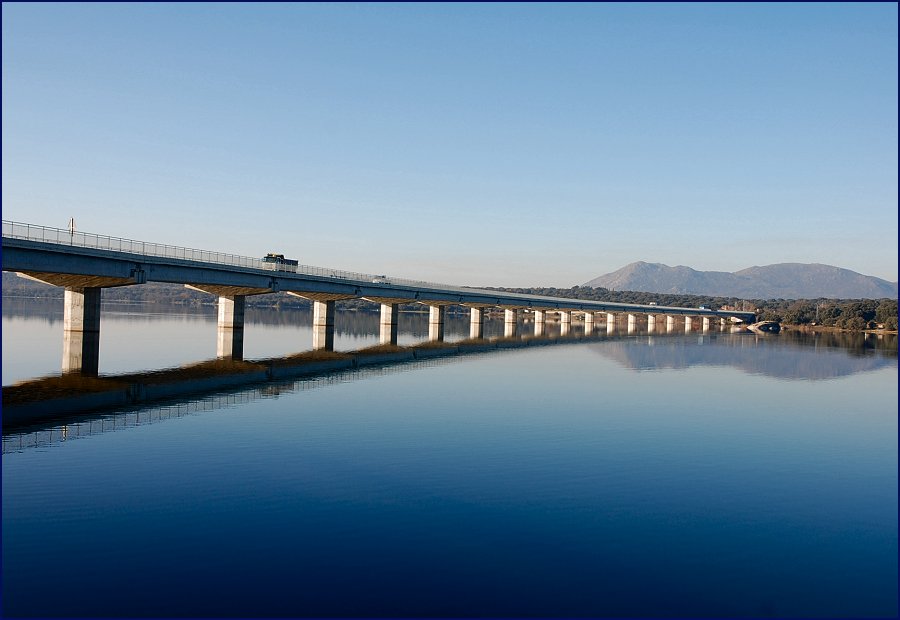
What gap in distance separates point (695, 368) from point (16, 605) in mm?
63671

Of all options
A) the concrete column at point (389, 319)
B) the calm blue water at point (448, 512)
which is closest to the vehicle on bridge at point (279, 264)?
the concrete column at point (389, 319)

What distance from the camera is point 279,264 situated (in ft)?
283

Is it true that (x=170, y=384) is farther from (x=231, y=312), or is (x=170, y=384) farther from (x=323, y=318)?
(x=323, y=318)

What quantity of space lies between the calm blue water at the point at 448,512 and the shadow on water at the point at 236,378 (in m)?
0.72

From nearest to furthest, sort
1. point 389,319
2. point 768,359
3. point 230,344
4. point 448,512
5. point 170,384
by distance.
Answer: point 448,512 < point 170,384 < point 230,344 < point 768,359 < point 389,319

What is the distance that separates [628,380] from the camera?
2202 inches

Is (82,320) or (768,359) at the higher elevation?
(82,320)

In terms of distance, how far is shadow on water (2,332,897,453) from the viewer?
31.7 metres

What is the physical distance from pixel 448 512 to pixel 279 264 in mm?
71226

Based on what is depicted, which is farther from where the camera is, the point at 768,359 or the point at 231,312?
the point at 231,312

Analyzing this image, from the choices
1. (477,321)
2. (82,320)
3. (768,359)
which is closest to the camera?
(82,320)

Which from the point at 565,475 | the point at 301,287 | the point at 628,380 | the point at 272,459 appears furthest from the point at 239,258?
the point at 565,475

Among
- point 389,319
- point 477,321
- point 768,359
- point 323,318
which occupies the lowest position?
point 768,359

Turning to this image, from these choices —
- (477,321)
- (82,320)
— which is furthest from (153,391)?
(477,321)
